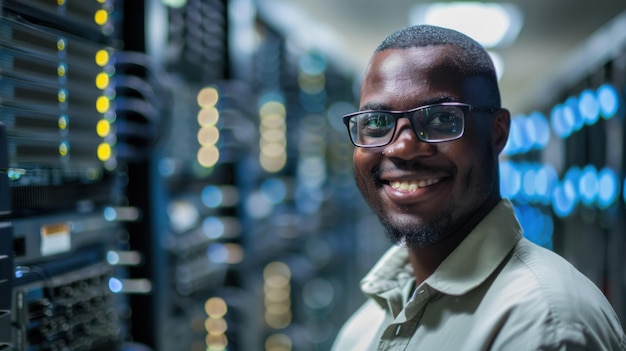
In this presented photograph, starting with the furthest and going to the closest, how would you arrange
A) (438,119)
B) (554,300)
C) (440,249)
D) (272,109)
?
(272,109), (440,249), (438,119), (554,300)

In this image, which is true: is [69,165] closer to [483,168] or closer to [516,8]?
[483,168]

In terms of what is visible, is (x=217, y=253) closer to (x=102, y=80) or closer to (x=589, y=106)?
(x=102, y=80)

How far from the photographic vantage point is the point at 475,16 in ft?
22.2

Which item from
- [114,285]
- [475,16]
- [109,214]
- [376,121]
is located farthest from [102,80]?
[475,16]

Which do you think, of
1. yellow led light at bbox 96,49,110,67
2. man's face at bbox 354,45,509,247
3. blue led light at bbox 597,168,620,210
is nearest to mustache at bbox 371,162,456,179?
man's face at bbox 354,45,509,247

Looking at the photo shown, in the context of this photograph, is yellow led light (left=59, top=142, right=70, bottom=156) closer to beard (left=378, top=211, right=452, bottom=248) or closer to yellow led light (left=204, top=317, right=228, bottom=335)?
beard (left=378, top=211, right=452, bottom=248)

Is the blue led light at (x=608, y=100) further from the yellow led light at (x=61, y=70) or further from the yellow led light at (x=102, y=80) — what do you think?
the yellow led light at (x=61, y=70)

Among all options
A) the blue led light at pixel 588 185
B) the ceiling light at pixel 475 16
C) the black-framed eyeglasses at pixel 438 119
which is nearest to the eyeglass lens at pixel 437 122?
the black-framed eyeglasses at pixel 438 119

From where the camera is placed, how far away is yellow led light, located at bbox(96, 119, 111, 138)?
1681 mm

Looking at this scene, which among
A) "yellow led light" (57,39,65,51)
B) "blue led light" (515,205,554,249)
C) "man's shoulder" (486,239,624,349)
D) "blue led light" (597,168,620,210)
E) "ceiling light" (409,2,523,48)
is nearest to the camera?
"man's shoulder" (486,239,624,349)

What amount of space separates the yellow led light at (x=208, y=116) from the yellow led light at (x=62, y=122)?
109 cm

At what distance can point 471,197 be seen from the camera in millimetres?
1092

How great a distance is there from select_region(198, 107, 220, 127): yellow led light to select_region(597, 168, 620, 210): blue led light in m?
2.52

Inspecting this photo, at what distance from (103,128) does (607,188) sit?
10.8ft
